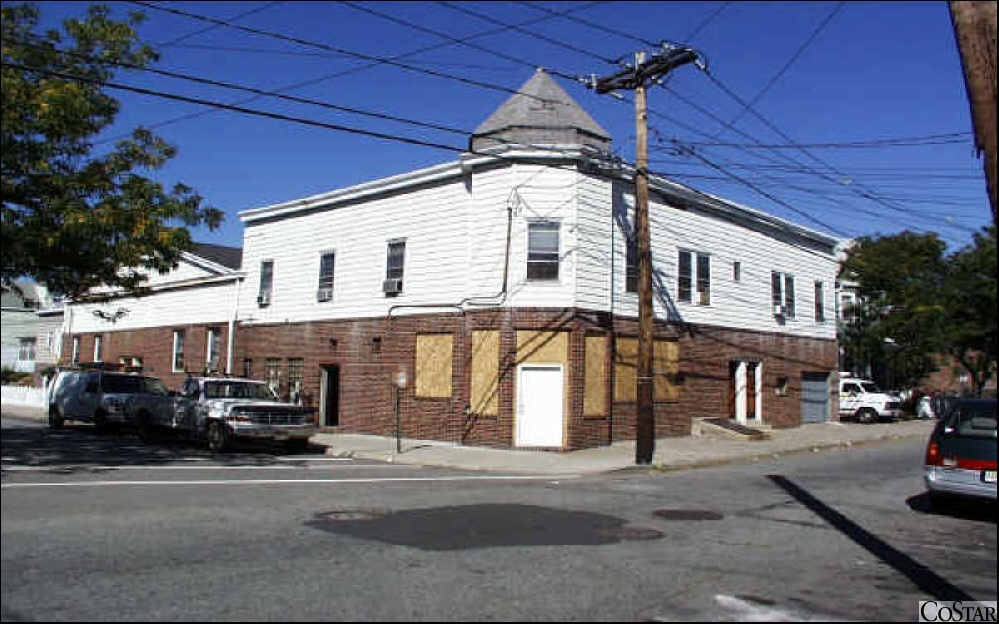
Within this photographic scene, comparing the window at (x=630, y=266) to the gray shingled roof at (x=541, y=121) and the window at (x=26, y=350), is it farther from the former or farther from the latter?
the window at (x=26, y=350)

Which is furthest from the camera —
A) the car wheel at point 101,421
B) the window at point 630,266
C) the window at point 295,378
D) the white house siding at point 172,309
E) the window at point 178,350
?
the window at point 178,350

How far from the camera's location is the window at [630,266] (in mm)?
23828

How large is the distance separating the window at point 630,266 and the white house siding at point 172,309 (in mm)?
15970

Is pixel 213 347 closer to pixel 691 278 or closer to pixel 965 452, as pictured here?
pixel 691 278

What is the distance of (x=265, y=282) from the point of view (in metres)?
30.7

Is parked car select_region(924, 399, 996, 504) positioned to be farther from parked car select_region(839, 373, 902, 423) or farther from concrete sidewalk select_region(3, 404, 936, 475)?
parked car select_region(839, 373, 902, 423)

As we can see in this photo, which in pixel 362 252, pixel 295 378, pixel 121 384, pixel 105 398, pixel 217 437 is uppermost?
pixel 362 252

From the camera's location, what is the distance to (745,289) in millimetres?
29000

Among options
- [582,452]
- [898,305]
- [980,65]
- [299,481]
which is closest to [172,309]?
[582,452]

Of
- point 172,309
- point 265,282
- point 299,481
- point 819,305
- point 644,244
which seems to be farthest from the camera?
point 172,309

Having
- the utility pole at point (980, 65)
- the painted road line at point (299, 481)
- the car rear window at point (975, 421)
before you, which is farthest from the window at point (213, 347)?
the utility pole at point (980, 65)

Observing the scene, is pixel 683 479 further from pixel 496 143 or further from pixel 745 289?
pixel 745 289

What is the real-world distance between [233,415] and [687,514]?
12.5 meters

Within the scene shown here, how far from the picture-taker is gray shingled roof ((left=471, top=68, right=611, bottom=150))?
2325cm
